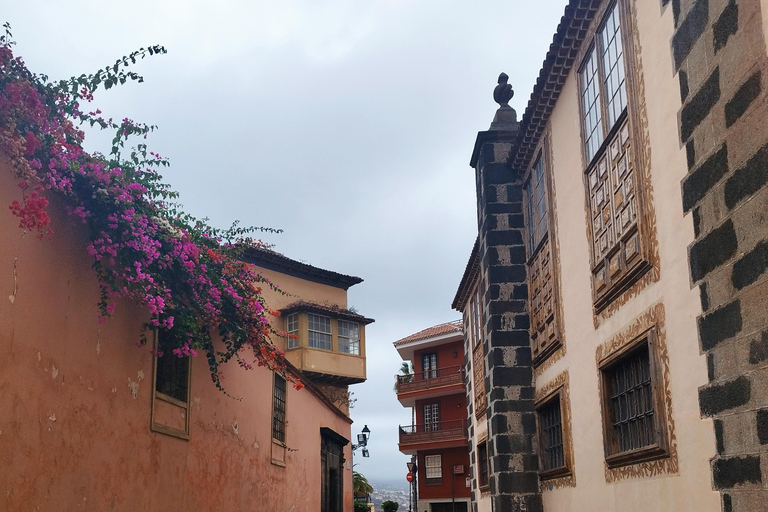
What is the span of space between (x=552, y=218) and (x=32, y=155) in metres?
6.19

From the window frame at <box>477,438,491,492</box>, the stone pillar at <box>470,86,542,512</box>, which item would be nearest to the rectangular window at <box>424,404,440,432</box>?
the window frame at <box>477,438,491,492</box>

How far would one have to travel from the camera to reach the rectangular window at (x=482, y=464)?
18.5m

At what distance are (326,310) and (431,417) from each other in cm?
1438

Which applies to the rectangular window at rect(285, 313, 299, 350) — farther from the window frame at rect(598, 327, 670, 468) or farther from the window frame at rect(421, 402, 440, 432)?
the window frame at rect(598, 327, 670, 468)

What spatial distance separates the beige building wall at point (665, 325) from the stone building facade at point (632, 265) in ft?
0.08

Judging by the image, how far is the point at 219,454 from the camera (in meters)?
11.9

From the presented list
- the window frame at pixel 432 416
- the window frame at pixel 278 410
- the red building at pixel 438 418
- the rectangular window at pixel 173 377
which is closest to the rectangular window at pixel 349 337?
the red building at pixel 438 418

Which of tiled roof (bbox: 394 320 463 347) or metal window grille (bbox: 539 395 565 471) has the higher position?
tiled roof (bbox: 394 320 463 347)

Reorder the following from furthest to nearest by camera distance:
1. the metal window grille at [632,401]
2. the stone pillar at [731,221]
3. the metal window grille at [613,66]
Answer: the metal window grille at [613,66], the metal window grille at [632,401], the stone pillar at [731,221]

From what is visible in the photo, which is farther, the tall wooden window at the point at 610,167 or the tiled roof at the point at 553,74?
the tiled roof at the point at 553,74

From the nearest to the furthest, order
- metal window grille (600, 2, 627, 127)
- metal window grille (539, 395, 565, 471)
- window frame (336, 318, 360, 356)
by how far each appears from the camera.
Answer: metal window grille (600, 2, 627, 127)
metal window grille (539, 395, 565, 471)
window frame (336, 318, 360, 356)

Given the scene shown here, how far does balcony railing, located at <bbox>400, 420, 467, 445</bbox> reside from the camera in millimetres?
39844

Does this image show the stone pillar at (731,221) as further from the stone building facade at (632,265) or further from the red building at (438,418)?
the red building at (438,418)

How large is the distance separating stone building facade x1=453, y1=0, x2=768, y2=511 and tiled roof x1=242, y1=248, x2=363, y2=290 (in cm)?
1734
